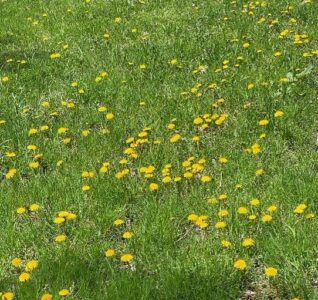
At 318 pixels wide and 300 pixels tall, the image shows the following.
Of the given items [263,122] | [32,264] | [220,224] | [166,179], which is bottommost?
[32,264]

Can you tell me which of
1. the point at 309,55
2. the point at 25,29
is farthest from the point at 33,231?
the point at 25,29

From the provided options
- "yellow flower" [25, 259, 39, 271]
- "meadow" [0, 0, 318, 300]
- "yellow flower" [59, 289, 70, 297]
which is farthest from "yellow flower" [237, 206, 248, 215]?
"yellow flower" [25, 259, 39, 271]

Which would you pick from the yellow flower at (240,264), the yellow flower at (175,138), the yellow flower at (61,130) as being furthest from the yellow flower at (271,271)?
the yellow flower at (61,130)


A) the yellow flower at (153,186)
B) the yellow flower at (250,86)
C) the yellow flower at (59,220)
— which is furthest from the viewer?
the yellow flower at (250,86)

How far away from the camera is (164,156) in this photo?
5195mm

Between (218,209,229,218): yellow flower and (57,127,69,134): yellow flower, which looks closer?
(218,209,229,218): yellow flower

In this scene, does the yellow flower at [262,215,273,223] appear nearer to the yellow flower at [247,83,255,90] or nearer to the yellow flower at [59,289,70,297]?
the yellow flower at [59,289,70,297]

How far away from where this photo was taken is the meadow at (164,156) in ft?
12.5

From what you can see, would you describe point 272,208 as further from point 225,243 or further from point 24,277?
point 24,277

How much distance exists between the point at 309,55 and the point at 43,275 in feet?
13.7

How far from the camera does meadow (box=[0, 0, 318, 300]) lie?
3.82 metres

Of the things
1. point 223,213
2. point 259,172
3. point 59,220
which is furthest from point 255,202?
point 59,220

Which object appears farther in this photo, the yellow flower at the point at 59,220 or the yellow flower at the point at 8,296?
the yellow flower at the point at 59,220

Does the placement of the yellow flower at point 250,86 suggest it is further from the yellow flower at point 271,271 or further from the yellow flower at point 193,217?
the yellow flower at point 271,271
